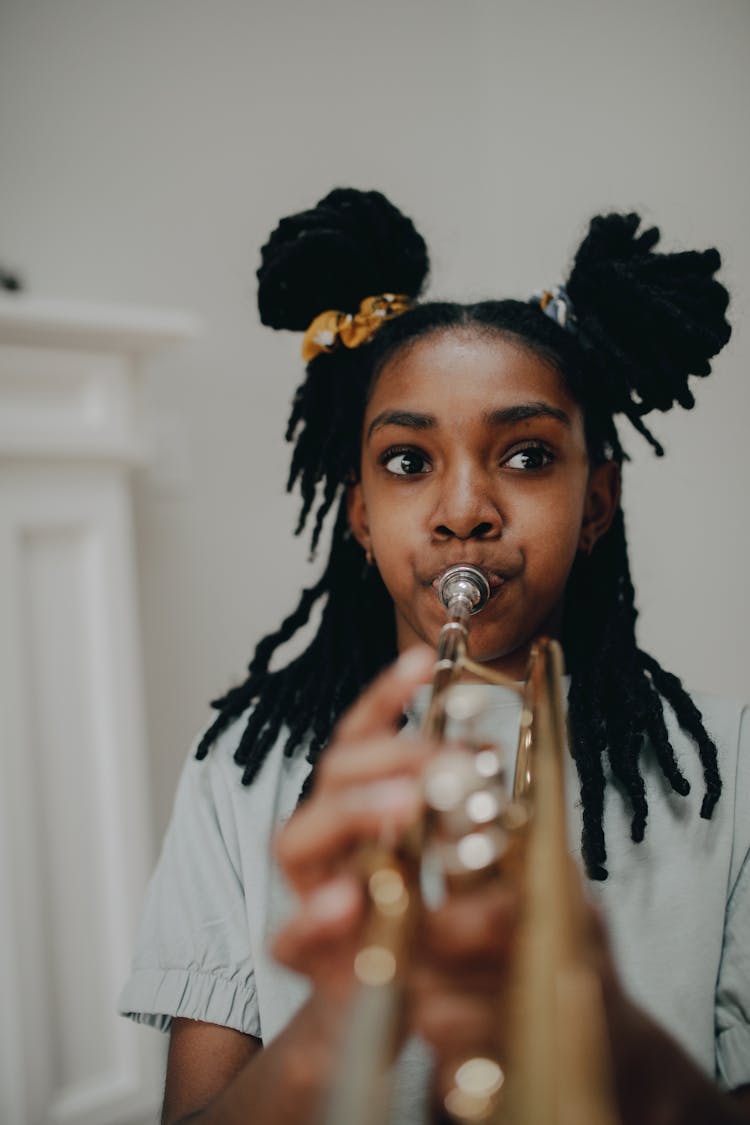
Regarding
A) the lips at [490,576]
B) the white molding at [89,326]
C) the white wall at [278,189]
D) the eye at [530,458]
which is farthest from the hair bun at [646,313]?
the white molding at [89,326]

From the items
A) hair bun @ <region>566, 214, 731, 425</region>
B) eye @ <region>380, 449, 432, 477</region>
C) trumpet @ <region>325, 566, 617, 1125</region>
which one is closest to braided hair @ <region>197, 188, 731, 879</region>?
hair bun @ <region>566, 214, 731, 425</region>

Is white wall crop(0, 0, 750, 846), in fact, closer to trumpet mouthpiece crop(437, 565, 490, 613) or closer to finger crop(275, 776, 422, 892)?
trumpet mouthpiece crop(437, 565, 490, 613)

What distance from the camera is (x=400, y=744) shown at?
0.40m

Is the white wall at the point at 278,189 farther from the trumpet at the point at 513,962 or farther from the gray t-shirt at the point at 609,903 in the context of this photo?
the trumpet at the point at 513,962

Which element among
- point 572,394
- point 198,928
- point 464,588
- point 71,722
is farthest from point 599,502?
point 71,722

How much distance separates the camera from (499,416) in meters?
0.78

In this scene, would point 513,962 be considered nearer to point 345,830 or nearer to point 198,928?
point 345,830

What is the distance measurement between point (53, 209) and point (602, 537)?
783 millimetres

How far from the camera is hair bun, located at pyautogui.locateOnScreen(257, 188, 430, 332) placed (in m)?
0.89

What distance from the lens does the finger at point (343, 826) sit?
386 mm

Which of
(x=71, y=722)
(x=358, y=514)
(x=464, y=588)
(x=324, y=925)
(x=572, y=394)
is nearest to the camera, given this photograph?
(x=324, y=925)

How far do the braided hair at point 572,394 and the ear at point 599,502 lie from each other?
0.02 metres

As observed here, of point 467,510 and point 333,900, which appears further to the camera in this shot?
point 467,510

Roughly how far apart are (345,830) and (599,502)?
1.92 feet
